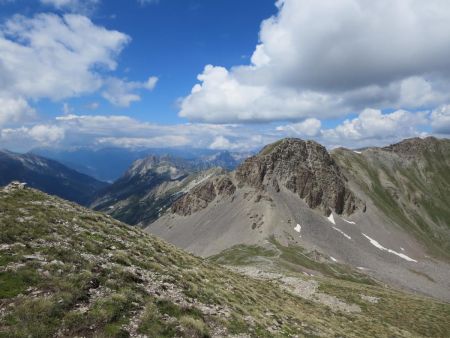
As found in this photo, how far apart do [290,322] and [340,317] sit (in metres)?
17.5

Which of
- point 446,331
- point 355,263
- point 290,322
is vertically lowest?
point 355,263

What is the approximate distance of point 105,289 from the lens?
23.2 meters

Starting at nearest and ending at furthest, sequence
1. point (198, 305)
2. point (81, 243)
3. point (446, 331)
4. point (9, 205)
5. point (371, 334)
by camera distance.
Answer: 1. point (198, 305)
2. point (81, 243)
3. point (9, 205)
4. point (371, 334)
5. point (446, 331)

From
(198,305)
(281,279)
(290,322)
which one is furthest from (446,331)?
(198,305)

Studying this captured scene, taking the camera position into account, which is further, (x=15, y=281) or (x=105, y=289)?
(x=105, y=289)

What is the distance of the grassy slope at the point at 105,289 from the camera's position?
19.5m

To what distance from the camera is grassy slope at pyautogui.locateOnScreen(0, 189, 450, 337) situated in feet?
64.0

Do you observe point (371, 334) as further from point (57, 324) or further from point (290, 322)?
point (57, 324)

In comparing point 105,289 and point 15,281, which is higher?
point 15,281

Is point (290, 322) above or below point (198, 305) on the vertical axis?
below

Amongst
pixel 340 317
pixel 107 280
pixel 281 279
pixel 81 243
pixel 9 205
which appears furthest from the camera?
pixel 281 279

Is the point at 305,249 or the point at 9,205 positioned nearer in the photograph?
the point at 9,205

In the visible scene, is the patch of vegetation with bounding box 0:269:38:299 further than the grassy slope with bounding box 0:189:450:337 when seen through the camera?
Yes

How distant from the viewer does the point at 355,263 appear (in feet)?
620
